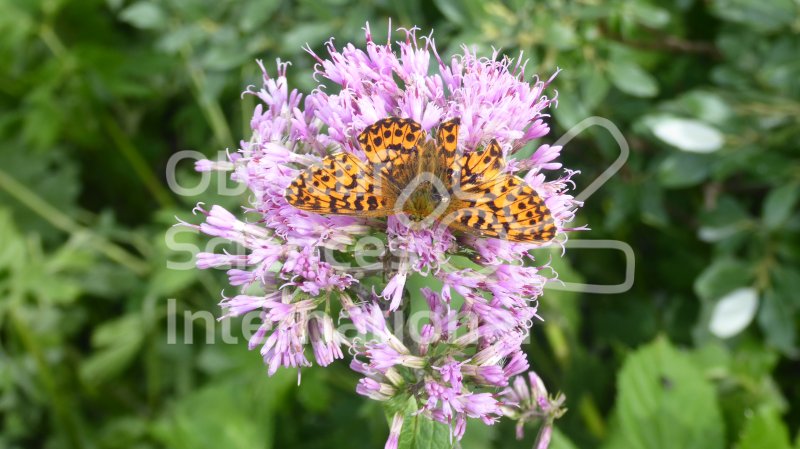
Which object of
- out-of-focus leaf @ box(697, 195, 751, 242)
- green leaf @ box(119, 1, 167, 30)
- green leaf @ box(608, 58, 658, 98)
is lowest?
out-of-focus leaf @ box(697, 195, 751, 242)

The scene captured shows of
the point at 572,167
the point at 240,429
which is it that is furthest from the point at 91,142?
the point at 572,167

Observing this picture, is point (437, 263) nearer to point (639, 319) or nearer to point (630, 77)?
point (630, 77)

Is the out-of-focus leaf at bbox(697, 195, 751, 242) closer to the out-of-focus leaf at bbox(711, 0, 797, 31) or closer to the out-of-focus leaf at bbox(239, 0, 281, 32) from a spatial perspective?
the out-of-focus leaf at bbox(711, 0, 797, 31)

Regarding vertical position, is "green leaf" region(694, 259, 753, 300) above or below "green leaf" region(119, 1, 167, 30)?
below

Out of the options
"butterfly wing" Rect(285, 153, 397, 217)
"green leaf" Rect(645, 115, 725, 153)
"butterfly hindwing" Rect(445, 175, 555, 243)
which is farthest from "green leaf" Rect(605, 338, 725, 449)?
"butterfly wing" Rect(285, 153, 397, 217)

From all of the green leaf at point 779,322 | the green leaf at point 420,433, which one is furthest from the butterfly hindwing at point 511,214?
the green leaf at point 779,322

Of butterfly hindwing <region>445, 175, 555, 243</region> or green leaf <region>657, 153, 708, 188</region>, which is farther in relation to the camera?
green leaf <region>657, 153, 708, 188</region>
